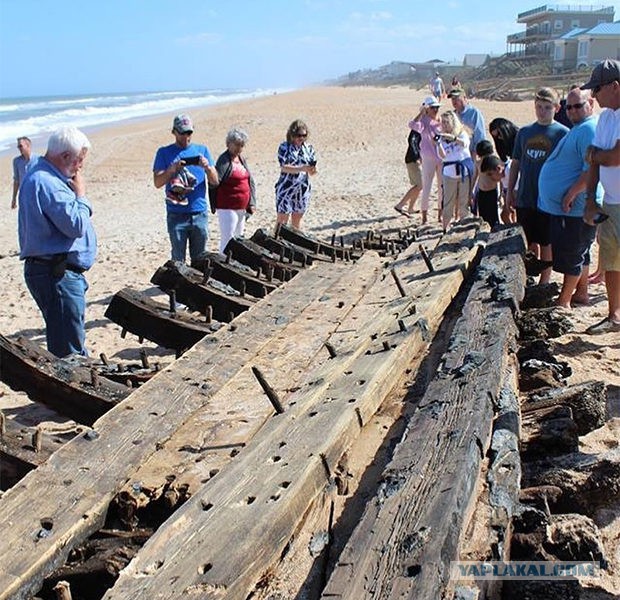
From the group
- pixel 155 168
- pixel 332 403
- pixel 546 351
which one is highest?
pixel 155 168

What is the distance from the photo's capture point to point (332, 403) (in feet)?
10.1

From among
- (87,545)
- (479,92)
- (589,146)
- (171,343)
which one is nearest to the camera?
(87,545)

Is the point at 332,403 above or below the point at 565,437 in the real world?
above

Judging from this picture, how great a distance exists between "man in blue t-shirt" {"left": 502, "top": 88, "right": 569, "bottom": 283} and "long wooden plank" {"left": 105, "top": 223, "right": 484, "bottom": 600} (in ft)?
14.0

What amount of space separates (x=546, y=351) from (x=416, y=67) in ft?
379

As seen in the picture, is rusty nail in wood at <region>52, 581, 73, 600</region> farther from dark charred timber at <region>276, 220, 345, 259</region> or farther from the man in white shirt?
dark charred timber at <region>276, 220, 345, 259</region>

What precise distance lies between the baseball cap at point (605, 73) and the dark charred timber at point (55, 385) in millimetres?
4125

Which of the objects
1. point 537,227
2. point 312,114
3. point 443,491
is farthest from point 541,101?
point 312,114

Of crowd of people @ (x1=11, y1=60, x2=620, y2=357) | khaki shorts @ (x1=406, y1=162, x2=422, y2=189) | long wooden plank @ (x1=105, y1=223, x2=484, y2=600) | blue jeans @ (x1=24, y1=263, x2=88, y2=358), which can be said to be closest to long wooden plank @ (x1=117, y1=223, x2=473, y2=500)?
long wooden plank @ (x1=105, y1=223, x2=484, y2=600)

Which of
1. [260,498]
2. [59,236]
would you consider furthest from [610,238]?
[260,498]

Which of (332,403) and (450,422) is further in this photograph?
(332,403)

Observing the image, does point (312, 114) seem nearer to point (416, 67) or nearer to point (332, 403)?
point (332, 403)

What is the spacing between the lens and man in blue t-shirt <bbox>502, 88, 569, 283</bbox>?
709 centimetres

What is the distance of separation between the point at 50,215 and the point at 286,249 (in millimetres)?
2438
